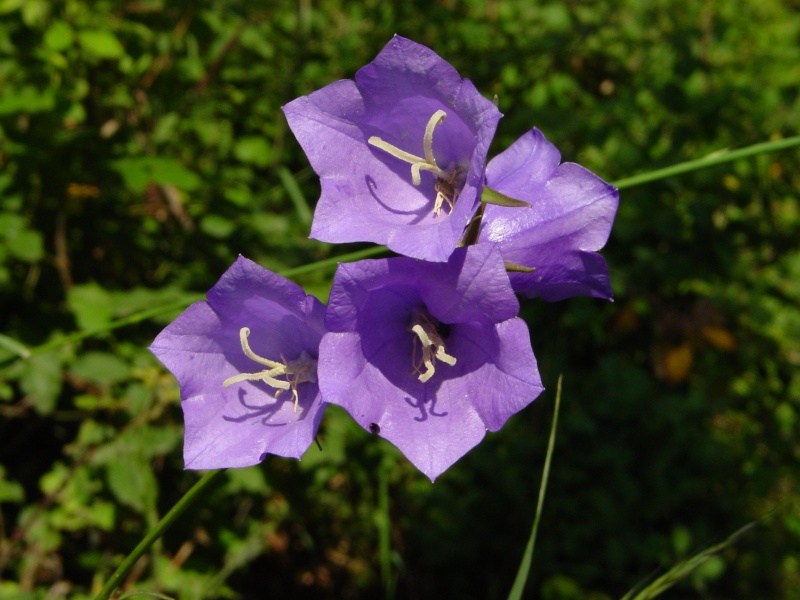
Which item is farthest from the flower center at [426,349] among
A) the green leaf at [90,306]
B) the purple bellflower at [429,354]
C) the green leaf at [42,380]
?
the green leaf at [42,380]

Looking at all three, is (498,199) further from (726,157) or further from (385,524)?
(385,524)

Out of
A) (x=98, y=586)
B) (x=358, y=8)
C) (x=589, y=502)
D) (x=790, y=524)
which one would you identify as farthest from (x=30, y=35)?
(x=790, y=524)

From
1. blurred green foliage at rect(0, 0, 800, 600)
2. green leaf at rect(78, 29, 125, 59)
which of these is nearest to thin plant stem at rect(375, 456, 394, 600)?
blurred green foliage at rect(0, 0, 800, 600)

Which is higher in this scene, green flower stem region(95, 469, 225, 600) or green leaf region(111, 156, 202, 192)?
green flower stem region(95, 469, 225, 600)

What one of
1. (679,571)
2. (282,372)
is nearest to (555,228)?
(282,372)

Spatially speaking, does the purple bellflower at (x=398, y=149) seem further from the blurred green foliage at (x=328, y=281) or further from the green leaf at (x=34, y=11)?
the green leaf at (x=34, y=11)

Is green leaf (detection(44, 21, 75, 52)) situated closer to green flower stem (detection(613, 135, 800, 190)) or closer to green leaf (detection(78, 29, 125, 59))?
green leaf (detection(78, 29, 125, 59))

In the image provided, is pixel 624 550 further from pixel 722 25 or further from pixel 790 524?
pixel 722 25

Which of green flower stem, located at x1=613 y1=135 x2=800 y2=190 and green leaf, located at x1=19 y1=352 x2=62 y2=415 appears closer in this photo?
green flower stem, located at x1=613 y1=135 x2=800 y2=190
